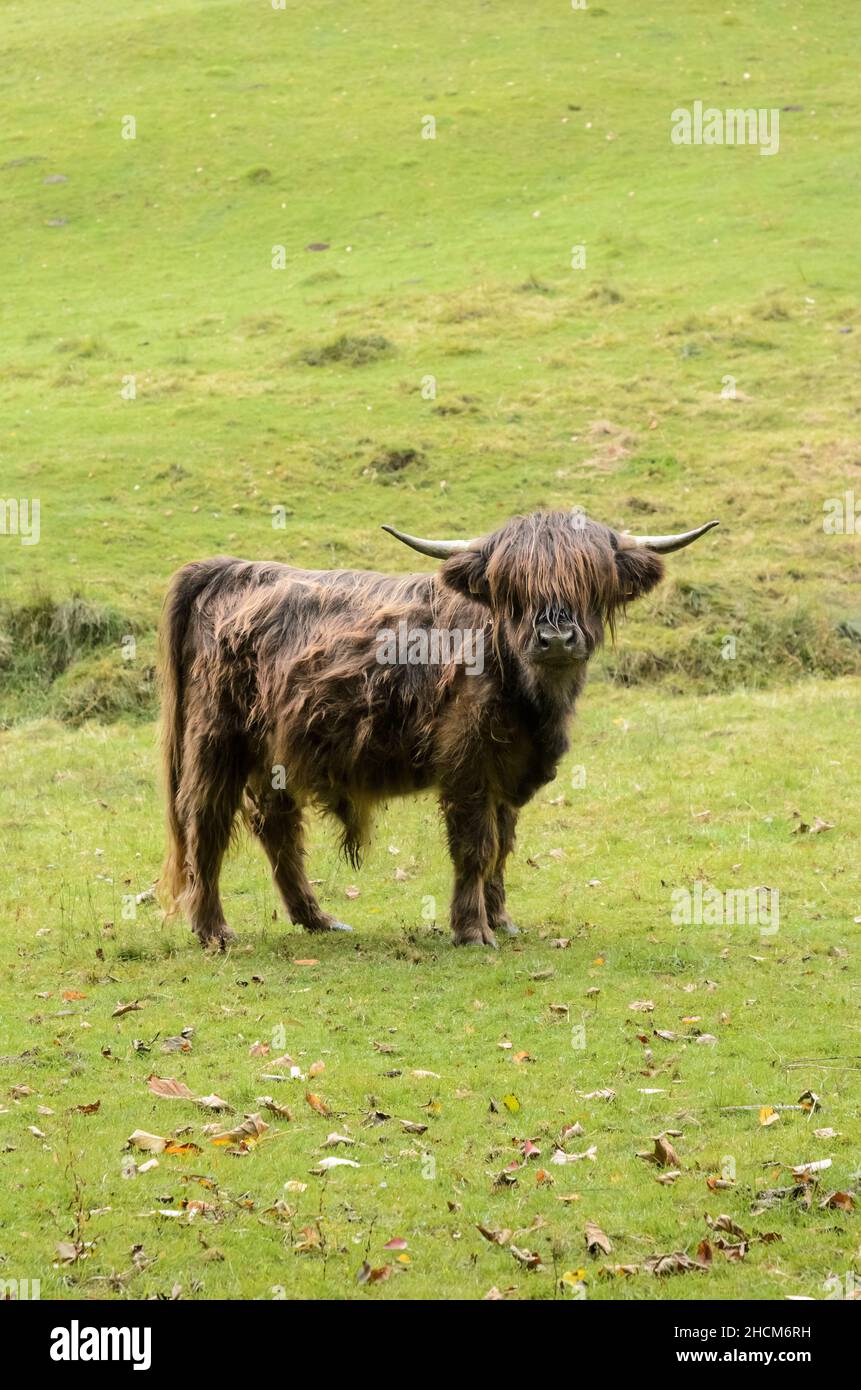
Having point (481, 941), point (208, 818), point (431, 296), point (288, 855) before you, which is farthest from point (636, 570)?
point (431, 296)

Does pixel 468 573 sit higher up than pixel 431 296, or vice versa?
pixel 431 296

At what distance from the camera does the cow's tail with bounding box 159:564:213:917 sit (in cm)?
927

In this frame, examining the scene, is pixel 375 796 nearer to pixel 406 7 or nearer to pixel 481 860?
pixel 481 860

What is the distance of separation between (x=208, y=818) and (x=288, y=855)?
552mm

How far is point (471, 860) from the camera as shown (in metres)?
8.49

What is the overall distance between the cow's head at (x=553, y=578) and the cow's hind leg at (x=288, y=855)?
1.85 metres

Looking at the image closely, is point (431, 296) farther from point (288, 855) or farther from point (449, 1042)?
point (449, 1042)

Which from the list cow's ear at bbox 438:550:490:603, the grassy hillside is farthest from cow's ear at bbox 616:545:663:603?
the grassy hillside

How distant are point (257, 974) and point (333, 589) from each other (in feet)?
7.22

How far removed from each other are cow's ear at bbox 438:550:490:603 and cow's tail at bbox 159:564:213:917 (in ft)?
5.64

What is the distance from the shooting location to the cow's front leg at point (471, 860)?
8.48 meters

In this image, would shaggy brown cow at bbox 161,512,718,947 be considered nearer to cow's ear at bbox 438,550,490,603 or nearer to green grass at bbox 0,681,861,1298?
cow's ear at bbox 438,550,490,603

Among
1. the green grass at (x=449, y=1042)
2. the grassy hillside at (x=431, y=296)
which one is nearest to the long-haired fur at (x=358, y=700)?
the green grass at (x=449, y=1042)
